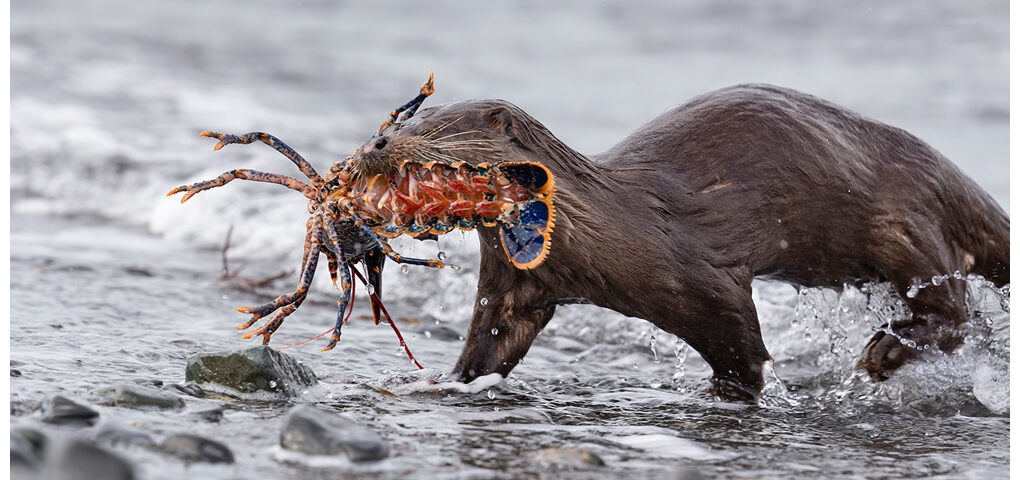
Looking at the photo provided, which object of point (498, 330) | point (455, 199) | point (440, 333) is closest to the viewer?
point (455, 199)

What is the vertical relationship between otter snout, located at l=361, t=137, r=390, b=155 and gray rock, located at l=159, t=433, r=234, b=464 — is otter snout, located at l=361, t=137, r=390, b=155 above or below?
above

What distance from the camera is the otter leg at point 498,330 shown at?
455cm

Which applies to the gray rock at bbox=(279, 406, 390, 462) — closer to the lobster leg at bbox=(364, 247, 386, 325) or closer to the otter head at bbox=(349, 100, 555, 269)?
the otter head at bbox=(349, 100, 555, 269)

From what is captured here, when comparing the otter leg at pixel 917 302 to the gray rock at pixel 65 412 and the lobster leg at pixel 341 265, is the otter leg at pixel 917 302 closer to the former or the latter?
the lobster leg at pixel 341 265

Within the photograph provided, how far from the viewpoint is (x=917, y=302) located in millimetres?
4832

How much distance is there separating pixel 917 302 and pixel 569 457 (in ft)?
6.97

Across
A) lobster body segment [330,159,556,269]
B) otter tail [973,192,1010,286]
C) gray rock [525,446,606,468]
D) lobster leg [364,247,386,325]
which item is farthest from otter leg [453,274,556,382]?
otter tail [973,192,1010,286]

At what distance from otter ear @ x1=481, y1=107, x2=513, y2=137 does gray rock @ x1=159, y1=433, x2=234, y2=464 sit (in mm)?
1466

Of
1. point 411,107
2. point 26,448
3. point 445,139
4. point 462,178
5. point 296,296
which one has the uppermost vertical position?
point 411,107

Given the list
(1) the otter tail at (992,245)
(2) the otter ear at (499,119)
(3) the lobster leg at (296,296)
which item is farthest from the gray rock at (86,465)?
(1) the otter tail at (992,245)

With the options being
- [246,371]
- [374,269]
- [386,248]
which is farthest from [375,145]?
[246,371]

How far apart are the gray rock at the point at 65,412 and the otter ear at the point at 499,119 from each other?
154 centimetres

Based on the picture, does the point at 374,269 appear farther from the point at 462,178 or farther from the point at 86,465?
the point at 86,465

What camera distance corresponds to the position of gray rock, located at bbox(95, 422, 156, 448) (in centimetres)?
315
